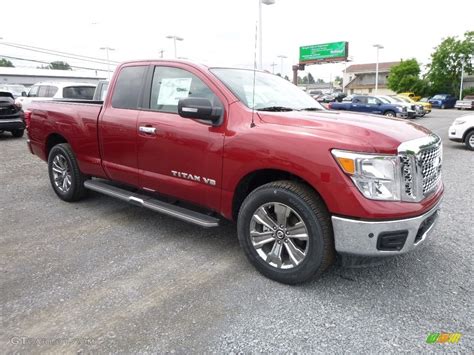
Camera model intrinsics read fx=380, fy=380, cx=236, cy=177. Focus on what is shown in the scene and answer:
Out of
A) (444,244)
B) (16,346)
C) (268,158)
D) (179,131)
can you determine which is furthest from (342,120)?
(16,346)

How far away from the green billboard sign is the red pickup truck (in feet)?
187

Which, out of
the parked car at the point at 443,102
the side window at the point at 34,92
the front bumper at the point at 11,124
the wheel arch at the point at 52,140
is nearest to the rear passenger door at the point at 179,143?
the wheel arch at the point at 52,140

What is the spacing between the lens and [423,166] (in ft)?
9.59

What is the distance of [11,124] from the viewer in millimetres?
11148

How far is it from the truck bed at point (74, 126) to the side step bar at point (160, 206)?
0.64ft

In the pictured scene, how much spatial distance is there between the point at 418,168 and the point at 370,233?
25.1 inches

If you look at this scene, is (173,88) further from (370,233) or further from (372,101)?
(372,101)

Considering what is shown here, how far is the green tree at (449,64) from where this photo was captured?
4484cm

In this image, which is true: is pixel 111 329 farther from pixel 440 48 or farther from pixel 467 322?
pixel 440 48

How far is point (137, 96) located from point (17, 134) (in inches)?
390

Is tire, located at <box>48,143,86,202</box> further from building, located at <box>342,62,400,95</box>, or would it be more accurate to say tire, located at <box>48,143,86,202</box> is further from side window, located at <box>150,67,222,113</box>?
building, located at <box>342,62,400,95</box>

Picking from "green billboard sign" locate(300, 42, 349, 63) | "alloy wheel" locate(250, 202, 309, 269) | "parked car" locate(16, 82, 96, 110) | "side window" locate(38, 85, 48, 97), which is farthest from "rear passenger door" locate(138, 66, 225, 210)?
"green billboard sign" locate(300, 42, 349, 63)

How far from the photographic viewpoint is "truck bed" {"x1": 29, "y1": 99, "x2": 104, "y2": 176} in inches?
183

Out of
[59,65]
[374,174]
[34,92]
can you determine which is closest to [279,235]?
[374,174]
